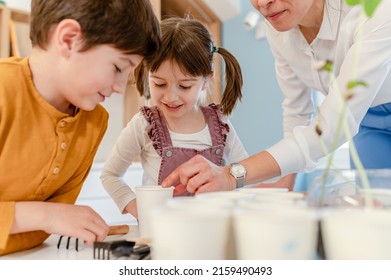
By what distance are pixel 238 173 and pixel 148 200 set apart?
9.3 inches

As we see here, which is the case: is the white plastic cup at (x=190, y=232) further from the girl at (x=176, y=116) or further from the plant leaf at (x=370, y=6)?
the girl at (x=176, y=116)

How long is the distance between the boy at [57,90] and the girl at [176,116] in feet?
1.16

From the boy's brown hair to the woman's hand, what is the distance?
10.6 inches

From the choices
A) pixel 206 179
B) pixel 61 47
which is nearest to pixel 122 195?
pixel 206 179

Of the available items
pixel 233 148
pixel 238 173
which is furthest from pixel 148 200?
pixel 233 148

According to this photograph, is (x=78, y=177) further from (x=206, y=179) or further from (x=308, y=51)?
(x=308, y=51)

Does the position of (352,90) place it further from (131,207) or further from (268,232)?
(131,207)

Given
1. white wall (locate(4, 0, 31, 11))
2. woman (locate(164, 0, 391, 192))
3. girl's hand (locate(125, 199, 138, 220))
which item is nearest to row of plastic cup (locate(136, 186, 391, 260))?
woman (locate(164, 0, 391, 192))

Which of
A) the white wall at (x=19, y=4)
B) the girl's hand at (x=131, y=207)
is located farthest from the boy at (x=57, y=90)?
the white wall at (x=19, y=4)

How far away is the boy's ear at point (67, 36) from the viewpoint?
31.7 inches

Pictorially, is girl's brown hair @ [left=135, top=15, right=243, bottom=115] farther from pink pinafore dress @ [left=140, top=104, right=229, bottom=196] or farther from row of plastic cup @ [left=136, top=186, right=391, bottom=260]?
row of plastic cup @ [left=136, top=186, right=391, bottom=260]

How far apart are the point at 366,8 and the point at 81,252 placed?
1.87 feet

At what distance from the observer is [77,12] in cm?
81

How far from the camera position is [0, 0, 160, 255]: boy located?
0.78 m
